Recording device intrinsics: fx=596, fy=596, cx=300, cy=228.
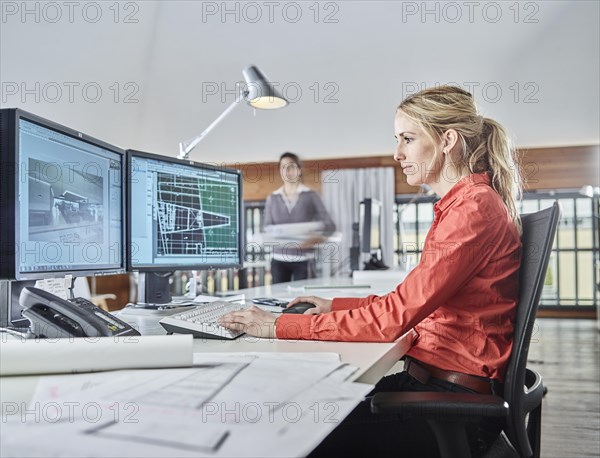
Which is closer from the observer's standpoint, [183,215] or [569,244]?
[183,215]

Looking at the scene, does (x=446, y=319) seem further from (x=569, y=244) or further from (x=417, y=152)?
(x=569, y=244)

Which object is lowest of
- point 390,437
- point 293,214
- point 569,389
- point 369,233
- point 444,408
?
point 569,389

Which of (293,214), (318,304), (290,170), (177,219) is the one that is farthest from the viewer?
(290,170)

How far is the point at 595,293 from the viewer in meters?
7.77

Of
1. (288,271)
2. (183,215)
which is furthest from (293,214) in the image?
(183,215)

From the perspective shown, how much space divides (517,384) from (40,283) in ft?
3.24

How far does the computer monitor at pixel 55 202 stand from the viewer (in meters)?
1.05

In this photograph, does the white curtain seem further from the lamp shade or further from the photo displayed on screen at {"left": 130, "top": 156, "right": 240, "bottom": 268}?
the photo displayed on screen at {"left": 130, "top": 156, "right": 240, "bottom": 268}

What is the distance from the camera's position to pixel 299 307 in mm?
1480

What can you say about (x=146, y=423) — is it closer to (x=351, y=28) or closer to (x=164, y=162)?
(x=164, y=162)

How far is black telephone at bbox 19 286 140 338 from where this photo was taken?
97 cm

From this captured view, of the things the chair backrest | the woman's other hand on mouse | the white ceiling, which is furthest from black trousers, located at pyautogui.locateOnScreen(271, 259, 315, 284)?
the white ceiling

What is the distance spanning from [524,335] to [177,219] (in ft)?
3.41

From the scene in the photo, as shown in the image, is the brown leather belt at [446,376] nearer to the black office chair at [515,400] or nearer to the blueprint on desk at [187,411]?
the black office chair at [515,400]
